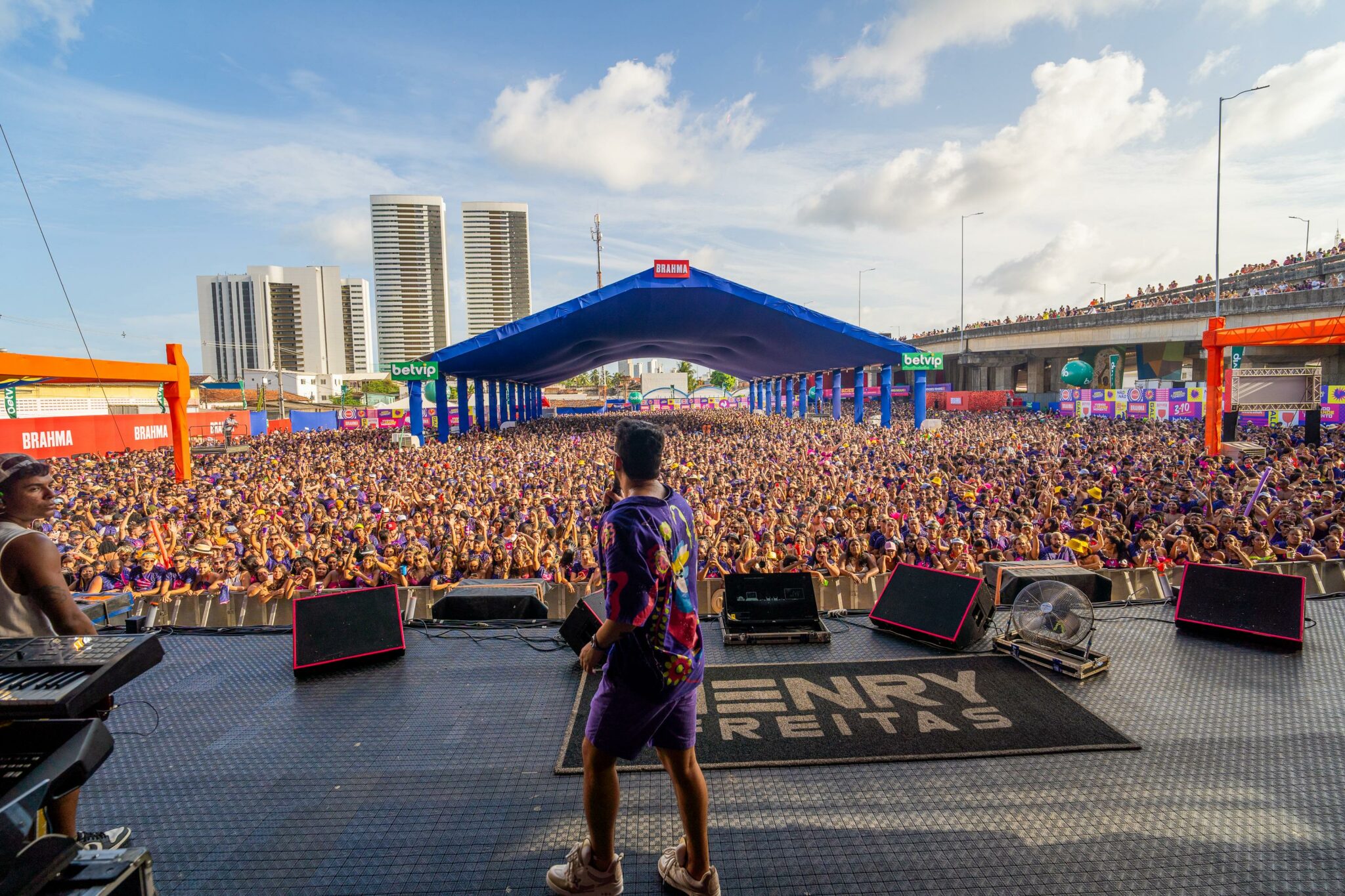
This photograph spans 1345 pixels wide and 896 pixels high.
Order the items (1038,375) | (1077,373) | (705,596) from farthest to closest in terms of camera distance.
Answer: (1038,375) < (1077,373) < (705,596)

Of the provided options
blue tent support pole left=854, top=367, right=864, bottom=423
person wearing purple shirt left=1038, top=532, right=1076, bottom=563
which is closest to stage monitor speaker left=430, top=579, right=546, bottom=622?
person wearing purple shirt left=1038, top=532, right=1076, bottom=563

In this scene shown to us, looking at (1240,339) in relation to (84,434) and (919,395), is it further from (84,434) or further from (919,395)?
(84,434)

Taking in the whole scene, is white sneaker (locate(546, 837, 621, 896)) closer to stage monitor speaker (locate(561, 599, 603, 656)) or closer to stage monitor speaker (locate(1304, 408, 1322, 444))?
stage monitor speaker (locate(561, 599, 603, 656))

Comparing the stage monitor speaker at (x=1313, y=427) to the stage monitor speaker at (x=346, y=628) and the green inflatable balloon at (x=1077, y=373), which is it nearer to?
the stage monitor speaker at (x=346, y=628)

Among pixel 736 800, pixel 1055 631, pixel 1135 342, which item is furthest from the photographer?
pixel 1135 342

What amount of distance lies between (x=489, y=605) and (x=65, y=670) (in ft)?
11.1

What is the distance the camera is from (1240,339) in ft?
55.2

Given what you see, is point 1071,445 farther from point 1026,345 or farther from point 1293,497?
point 1026,345

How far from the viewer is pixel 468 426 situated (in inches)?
1444

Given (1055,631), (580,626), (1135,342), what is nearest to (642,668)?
(580,626)

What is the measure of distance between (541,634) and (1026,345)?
52559mm

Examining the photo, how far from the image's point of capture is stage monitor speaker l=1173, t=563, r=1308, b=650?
15.1ft

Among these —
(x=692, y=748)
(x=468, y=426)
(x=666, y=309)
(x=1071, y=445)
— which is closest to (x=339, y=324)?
(x=468, y=426)

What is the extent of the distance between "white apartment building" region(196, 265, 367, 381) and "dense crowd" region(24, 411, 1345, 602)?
104600 millimetres
